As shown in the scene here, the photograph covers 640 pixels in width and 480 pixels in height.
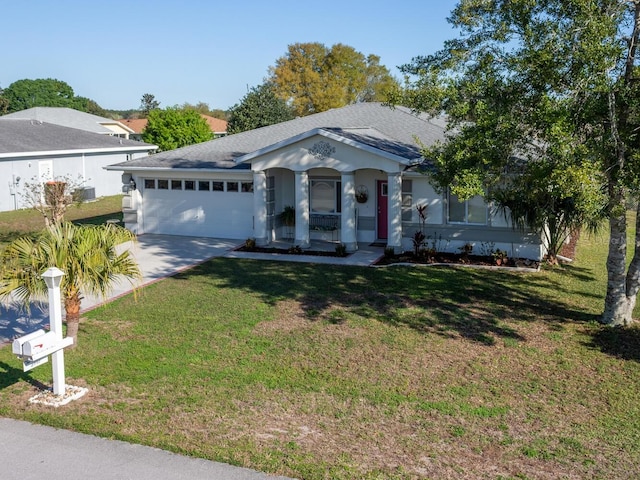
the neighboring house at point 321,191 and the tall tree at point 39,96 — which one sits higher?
the tall tree at point 39,96

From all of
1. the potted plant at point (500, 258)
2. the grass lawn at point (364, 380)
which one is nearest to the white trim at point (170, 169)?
the grass lawn at point (364, 380)

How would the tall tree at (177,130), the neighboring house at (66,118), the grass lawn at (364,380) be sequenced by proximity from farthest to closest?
1. the neighboring house at (66,118)
2. the tall tree at (177,130)
3. the grass lawn at (364,380)

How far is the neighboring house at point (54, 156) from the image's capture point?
98.3 ft

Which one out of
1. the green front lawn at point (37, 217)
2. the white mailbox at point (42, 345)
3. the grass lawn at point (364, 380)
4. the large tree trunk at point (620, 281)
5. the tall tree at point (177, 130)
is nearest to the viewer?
the grass lawn at point (364, 380)

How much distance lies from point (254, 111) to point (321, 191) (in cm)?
1705

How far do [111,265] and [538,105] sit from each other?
299 inches

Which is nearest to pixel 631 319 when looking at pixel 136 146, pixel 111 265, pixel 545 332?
pixel 545 332

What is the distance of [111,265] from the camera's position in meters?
10.7

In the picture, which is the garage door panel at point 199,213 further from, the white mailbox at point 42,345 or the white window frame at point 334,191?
the white mailbox at point 42,345

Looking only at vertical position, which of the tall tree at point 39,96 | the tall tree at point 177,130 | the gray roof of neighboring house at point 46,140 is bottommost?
the gray roof of neighboring house at point 46,140

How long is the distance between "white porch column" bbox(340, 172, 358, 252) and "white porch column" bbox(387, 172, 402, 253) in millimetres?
1074

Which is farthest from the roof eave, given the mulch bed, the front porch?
the mulch bed

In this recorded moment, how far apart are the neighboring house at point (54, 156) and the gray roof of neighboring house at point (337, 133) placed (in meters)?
7.41

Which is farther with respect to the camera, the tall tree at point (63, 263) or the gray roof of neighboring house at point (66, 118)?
the gray roof of neighboring house at point (66, 118)
